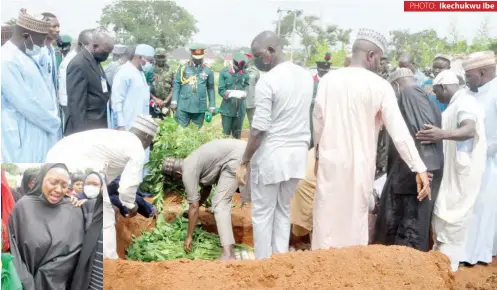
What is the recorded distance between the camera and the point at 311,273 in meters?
3.71

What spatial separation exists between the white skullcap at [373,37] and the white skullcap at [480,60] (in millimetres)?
1169

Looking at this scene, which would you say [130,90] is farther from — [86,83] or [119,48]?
[86,83]

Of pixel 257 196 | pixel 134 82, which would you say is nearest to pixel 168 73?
pixel 134 82

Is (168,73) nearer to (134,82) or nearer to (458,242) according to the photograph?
(134,82)

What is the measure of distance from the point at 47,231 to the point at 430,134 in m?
2.80

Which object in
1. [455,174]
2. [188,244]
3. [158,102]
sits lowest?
[188,244]

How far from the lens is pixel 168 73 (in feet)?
25.2

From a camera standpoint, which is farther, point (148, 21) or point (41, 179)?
point (148, 21)

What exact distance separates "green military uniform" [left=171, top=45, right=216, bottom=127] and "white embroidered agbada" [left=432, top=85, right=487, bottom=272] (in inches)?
125

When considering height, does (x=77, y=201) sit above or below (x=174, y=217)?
above

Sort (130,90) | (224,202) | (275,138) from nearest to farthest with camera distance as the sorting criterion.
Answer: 1. (275,138)
2. (224,202)
3. (130,90)

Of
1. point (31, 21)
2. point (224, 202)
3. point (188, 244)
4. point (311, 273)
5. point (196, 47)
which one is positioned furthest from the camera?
point (196, 47)

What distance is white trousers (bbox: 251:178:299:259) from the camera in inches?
176

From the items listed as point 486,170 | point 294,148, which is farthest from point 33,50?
point 486,170
